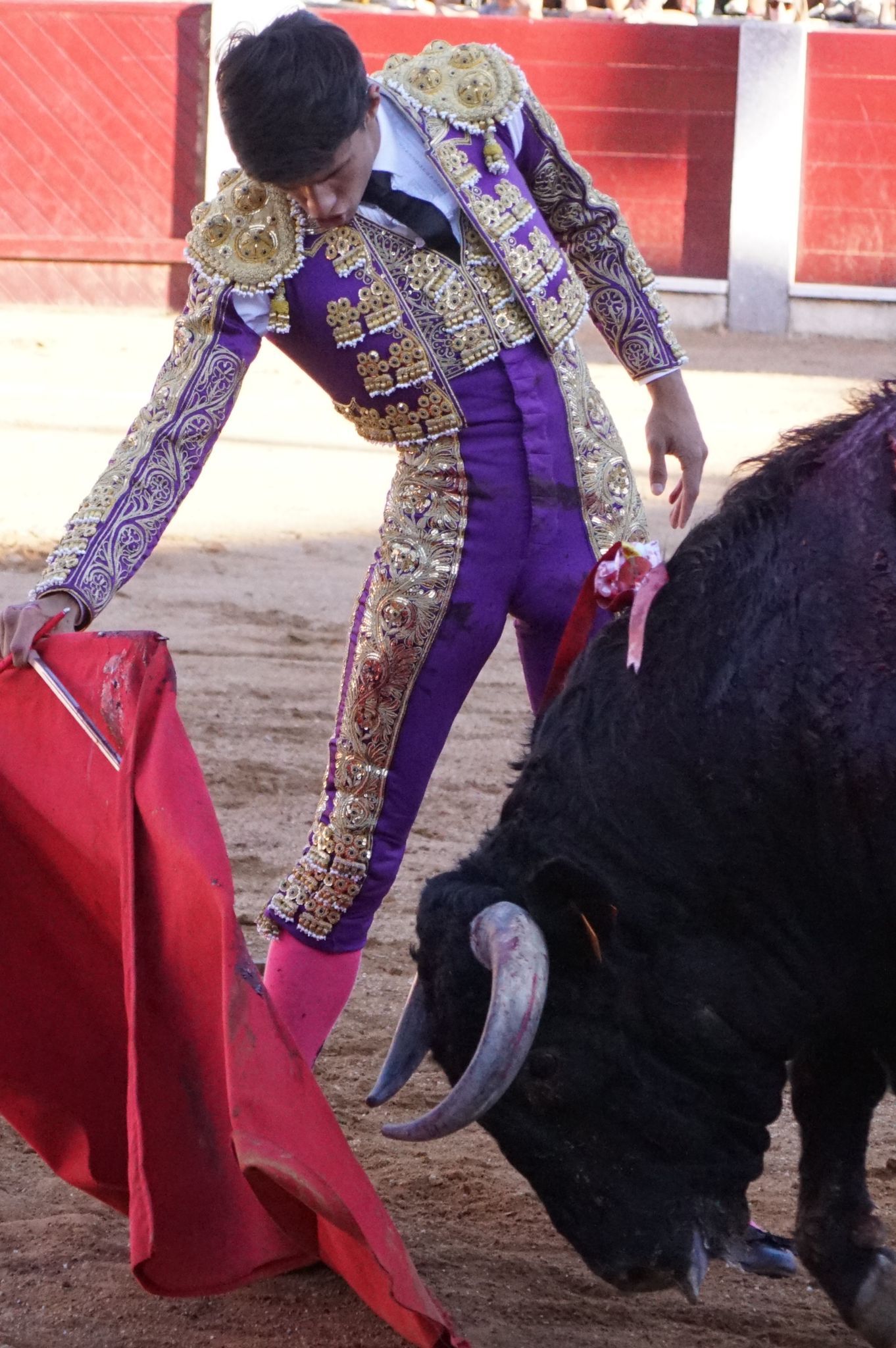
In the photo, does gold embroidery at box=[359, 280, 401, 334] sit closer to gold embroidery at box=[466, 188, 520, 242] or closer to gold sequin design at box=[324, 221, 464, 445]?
gold sequin design at box=[324, 221, 464, 445]

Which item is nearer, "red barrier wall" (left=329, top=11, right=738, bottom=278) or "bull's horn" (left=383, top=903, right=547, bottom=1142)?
"bull's horn" (left=383, top=903, right=547, bottom=1142)

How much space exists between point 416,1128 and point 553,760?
0.48 meters

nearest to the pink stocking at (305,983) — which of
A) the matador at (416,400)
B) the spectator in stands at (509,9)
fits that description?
the matador at (416,400)

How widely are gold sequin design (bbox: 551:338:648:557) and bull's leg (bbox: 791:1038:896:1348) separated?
720 millimetres

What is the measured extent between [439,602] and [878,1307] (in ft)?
3.37

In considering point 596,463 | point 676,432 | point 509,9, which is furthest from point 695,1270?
point 509,9

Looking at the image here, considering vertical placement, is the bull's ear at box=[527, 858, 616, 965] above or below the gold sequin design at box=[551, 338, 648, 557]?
below

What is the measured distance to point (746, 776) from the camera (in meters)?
1.89

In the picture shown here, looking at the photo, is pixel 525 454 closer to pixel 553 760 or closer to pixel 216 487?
pixel 553 760

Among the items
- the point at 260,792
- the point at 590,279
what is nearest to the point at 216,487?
the point at 260,792

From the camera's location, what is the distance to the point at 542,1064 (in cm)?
194

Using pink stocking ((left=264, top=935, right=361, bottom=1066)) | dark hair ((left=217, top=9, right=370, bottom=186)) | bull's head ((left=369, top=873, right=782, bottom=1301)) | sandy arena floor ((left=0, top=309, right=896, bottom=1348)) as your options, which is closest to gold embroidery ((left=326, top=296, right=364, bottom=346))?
dark hair ((left=217, top=9, right=370, bottom=186))

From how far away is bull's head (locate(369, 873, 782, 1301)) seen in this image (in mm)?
1938

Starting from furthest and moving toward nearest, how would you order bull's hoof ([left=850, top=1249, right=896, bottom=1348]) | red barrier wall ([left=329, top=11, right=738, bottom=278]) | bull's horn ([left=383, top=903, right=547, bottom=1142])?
1. red barrier wall ([left=329, top=11, right=738, bottom=278])
2. bull's hoof ([left=850, top=1249, right=896, bottom=1348])
3. bull's horn ([left=383, top=903, right=547, bottom=1142])
